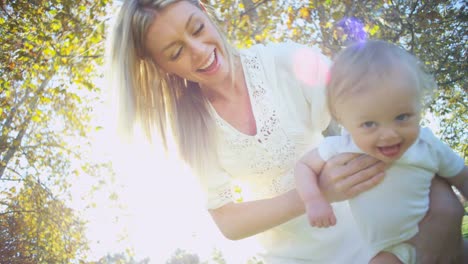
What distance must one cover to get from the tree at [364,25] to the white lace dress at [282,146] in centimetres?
318

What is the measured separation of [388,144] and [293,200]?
562mm

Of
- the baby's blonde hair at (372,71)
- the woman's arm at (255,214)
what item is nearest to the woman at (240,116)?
the woman's arm at (255,214)

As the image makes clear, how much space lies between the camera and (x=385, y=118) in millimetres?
1437

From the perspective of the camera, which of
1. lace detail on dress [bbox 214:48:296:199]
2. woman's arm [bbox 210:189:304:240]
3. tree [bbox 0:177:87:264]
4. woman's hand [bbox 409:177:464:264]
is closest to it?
woman's hand [bbox 409:177:464:264]

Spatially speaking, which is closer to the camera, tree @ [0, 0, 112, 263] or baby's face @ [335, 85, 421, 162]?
baby's face @ [335, 85, 421, 162]

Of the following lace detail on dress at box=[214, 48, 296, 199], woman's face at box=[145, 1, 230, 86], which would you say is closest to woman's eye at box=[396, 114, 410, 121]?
lace detail on dress at box=[214, 48, 296, 199]

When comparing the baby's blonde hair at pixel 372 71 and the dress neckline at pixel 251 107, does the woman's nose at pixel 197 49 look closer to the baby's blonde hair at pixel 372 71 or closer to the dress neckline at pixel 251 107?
the dress neckline at pixel 251 107

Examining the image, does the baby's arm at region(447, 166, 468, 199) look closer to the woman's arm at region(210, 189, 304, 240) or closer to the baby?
the baby

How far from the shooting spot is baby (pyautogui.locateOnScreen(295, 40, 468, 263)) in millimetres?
1444

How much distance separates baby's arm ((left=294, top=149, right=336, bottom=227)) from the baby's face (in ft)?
0.93

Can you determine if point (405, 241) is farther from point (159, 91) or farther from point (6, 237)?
point (6, 237)

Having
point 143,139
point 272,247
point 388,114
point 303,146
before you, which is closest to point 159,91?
point 143,139

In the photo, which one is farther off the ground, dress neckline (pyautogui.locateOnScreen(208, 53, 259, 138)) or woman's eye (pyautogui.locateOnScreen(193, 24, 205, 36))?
woman's eye (pyautogui.locateOnScreen(193, 24, 205, 36))

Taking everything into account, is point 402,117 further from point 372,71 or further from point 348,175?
point 348,175
